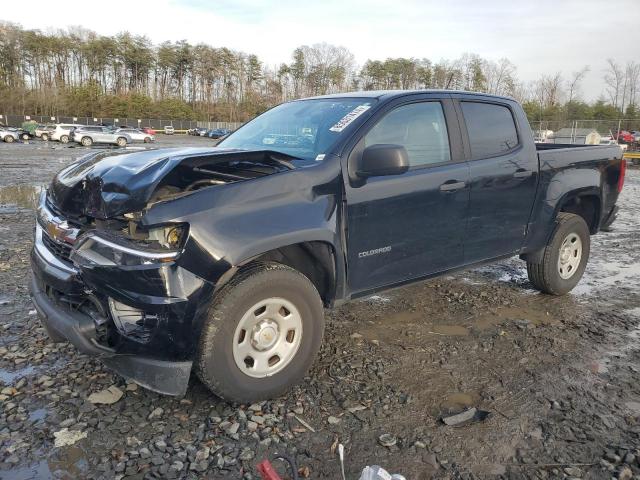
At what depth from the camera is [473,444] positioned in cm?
286

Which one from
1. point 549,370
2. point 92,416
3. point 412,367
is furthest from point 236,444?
point 549,370

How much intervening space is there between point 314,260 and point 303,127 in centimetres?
112

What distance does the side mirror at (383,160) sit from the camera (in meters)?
3.37

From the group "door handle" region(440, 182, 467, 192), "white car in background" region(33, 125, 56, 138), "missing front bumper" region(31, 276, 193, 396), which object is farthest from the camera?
"white car in background" region(33, 125, 56, 138)

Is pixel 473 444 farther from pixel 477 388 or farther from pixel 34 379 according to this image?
pixel 34 379

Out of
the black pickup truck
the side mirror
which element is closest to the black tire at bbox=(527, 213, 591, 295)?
the black pickup truck

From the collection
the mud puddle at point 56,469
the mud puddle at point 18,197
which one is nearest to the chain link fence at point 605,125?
the mud puddle at point 18,197

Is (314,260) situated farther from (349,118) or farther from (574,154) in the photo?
(574,154)

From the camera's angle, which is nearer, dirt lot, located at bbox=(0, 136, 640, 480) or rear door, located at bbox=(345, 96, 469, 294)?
dirt lot, located at bbox=(0, 136, 640, 480)

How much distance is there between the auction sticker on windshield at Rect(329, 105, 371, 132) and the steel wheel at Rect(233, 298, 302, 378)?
1.31 meters

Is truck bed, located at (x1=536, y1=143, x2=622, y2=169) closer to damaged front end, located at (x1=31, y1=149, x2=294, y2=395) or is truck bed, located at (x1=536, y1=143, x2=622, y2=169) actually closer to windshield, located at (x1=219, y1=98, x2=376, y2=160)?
windshield, located at (x1=219, y1=98, x2=376, y2=160)

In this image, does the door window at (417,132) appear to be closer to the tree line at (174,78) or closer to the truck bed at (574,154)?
the truck bed at (574,154)

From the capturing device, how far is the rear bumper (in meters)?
2.81

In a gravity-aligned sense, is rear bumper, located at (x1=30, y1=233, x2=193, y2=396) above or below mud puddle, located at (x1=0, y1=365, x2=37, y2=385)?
above
